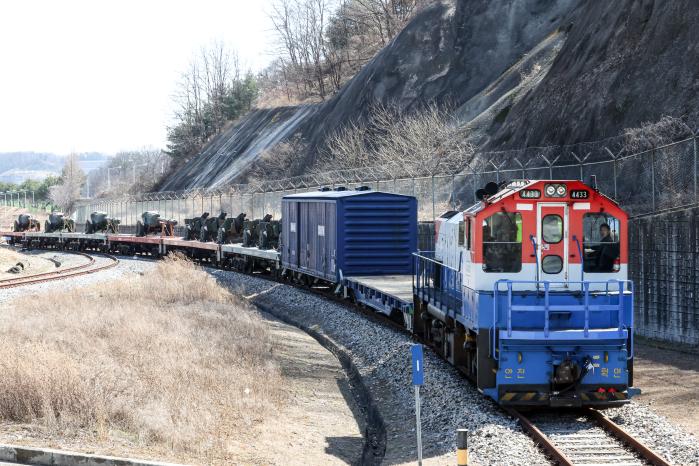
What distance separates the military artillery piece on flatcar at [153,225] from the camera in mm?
57531

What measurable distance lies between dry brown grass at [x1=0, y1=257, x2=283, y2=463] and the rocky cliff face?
2004cm

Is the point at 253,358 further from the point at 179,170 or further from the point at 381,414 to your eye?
the point at 179,170

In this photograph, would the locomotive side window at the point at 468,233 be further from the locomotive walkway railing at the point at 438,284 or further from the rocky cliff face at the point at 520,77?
the rocky cliff face at the point at 520,77

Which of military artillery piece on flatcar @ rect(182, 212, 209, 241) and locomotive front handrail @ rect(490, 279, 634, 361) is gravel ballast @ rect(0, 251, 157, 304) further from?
locomotive front handrail @ rect(490, 279, 634, 361)

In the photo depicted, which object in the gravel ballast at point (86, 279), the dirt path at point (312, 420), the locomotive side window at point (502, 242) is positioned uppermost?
the locomotive side window at point (502, 242)

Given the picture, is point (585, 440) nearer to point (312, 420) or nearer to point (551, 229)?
point (551, 229)

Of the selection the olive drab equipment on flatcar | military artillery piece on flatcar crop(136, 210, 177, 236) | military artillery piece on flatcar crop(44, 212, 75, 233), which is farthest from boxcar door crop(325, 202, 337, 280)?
military artillery piece on flatcar crop(44, 212, 75, 233)

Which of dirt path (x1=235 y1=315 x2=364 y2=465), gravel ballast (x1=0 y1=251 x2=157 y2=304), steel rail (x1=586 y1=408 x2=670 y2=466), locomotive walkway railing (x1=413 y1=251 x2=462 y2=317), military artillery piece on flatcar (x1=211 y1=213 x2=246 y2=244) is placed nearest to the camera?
steel rail (x1=586 y1=408 x2=670 y2=466)

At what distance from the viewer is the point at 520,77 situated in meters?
61.5

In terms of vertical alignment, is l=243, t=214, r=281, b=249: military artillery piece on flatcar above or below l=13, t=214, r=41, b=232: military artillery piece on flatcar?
below

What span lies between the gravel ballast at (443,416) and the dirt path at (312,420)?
534mm

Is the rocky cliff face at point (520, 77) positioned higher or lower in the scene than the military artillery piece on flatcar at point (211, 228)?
higher

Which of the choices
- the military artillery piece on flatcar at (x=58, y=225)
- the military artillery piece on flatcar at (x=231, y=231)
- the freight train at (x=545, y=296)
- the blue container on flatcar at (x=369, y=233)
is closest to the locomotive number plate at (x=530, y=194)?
the freight train at (x=545, y=296)

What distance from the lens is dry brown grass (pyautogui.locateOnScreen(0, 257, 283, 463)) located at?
12555 mm
